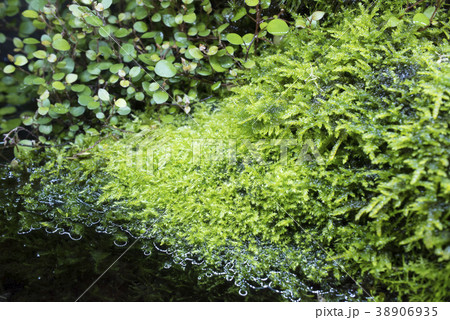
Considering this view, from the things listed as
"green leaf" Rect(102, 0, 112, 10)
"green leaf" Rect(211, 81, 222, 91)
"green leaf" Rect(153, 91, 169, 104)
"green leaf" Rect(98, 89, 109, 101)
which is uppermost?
"green leaf" Rect(102, 0, 112, 10)

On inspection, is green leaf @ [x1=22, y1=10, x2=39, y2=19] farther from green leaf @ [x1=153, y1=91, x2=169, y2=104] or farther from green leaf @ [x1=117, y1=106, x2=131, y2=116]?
green leaf @ [x1=153, y1=91, x2=169, y2=104]

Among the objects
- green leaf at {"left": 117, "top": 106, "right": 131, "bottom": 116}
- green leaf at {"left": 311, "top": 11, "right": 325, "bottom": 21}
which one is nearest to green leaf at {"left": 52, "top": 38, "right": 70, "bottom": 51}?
green leaf at {"left": 117, "top": 106, "right": 131, "bottom": 116}

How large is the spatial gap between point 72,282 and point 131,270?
0.67 feet

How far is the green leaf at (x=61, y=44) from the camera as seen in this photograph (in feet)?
5.78

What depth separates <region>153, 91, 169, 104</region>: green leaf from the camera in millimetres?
1744

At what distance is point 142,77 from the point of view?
1.92 m

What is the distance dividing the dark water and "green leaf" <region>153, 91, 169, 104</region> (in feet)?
2.66

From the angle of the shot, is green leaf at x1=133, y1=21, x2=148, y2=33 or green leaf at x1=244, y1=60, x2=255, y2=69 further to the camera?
green leaf at x1=133, y1=21, x2=148, y2=33

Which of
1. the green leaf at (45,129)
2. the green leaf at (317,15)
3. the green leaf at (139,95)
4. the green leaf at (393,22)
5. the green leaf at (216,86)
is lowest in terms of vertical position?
the green leaf at (45,129)

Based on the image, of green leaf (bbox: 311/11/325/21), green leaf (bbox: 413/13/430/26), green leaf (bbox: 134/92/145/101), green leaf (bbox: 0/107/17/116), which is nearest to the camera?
green leaf (bbox: 413/13/430/26)

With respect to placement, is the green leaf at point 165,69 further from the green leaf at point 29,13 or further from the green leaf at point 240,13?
the green leaf at point 29,13

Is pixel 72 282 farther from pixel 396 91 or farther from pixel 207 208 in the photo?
pixel 396 91

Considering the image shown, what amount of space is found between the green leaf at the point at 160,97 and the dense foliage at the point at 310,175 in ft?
0.50

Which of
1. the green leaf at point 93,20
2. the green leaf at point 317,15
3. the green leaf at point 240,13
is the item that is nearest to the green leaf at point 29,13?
the green leaf at point 93,20
